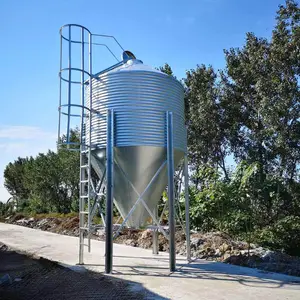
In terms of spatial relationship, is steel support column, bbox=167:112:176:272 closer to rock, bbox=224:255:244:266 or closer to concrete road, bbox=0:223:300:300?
concrete road, bbox=0:223:300:300

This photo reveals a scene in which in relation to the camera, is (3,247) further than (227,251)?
Yes

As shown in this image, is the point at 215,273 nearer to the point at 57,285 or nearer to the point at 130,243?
the point at 57,285

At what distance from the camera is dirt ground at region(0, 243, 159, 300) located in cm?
580

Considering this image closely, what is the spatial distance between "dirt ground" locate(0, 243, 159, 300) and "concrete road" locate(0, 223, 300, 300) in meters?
0.40

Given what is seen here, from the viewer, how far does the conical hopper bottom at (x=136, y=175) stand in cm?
823

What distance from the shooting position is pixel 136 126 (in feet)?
26.8

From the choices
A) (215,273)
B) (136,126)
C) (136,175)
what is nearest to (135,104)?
(136,126)

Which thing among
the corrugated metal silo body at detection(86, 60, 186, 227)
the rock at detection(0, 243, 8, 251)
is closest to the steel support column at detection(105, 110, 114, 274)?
the corrugated metal silo body at detection(86, 60, 186, 227)

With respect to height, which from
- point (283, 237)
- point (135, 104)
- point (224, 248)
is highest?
point (135, 104)

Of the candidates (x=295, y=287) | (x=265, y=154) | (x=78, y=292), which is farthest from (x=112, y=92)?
(x=265, y=154)

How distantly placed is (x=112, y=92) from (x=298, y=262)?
6.14m

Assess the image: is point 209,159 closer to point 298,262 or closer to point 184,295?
point 298,262

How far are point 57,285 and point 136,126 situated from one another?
387 cm

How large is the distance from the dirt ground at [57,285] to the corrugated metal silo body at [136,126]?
2.23m
